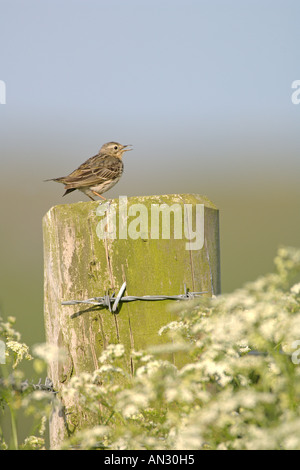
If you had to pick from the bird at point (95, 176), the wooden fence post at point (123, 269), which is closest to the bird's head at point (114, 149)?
the bird at point (95, 176)

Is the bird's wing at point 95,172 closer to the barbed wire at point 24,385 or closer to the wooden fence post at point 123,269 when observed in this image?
the wooden fence post at point 123,269

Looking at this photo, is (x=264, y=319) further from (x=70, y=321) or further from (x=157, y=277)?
(x=70, y=321)

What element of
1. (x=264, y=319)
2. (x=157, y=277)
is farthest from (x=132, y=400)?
Result: (x=157, y=277)

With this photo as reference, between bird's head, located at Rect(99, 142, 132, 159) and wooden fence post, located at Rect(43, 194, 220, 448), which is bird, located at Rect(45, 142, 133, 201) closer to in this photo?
bird's head, located at Rect(99, 142, 132, 159)

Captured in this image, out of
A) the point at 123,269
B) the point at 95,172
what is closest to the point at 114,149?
the point at 95,172

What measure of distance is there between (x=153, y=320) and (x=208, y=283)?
1.66 ft

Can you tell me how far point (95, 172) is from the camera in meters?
9.72

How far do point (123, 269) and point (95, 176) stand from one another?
5.88 meters

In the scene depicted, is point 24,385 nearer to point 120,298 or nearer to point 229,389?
point 120,298

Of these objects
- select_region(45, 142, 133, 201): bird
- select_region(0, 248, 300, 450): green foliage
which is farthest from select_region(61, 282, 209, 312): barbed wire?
select_region(45, 142, 133, 201): bird

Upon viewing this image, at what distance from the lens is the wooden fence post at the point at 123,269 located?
12.8 ft

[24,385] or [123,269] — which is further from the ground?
[123,269]

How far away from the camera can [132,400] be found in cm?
241

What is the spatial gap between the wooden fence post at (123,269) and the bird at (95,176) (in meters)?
5.16
